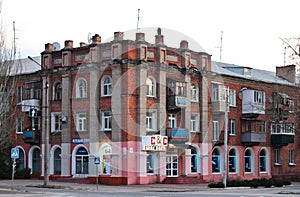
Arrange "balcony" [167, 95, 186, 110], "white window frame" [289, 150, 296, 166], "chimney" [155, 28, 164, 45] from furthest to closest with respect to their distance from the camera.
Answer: "white window frame" [289, 150, 296, 166]
"chimney" [155, 28, 164, 45]
"balcony" [167, 95, 186, 110]

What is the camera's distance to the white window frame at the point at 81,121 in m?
49.4

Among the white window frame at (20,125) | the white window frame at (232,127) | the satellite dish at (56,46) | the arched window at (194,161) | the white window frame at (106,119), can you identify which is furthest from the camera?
the white window frame at (232,127)

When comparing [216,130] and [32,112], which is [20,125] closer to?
Result: [32,112]

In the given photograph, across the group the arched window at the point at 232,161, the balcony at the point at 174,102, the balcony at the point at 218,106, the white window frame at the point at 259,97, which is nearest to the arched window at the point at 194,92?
the balcony at the point at 218,106

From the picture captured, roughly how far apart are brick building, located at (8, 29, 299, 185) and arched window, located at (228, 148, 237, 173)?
99mm

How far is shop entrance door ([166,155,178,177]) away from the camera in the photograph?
4984cm

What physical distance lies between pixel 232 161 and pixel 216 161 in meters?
2.51

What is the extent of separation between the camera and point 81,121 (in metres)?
49.8

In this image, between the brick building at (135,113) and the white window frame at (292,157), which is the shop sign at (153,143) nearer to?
the brick building at (135,113)

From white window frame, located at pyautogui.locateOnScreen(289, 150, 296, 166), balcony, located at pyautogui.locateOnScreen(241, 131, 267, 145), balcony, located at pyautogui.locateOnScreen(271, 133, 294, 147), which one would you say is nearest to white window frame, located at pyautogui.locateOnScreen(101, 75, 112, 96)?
balcony, located at pyautogui.locateOnScreen(241, 131, 267, 145)

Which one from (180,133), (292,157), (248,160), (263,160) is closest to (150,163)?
(180,133)

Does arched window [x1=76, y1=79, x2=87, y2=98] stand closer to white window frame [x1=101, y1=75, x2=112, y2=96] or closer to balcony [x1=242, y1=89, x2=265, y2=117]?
white window frame [x1=101, y1=75, x2=112, y2=96]

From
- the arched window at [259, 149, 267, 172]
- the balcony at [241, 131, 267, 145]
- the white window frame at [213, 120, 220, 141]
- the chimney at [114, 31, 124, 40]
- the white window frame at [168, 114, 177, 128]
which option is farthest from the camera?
the arched window at [259, 149, 267, 172]

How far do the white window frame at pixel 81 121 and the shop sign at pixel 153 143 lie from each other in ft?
18.6
